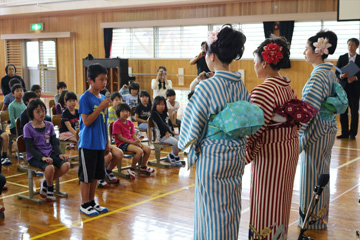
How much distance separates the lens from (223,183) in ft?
8.14

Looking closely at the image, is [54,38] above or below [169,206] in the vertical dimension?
above

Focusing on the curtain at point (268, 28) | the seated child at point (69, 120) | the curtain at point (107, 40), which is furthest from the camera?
the curtain at point (107, 40)

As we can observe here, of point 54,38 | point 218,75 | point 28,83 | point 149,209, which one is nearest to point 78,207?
point 149,209

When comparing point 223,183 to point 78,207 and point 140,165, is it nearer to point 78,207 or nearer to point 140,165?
point 78,207

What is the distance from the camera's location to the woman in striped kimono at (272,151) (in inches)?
111

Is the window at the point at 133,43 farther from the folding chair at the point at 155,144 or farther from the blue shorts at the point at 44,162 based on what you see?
the blue shorts at the point at 44,162

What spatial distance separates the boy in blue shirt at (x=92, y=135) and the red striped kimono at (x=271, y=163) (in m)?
1.47

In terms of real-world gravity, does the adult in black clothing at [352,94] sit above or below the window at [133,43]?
below

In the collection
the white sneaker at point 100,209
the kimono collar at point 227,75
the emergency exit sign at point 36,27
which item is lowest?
the white sneaker at point 100,209

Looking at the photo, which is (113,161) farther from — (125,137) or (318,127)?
(318,127)

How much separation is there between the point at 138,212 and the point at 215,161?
1846mm

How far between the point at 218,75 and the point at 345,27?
902 centimetres

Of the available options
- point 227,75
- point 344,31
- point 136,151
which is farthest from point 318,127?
point 344,31

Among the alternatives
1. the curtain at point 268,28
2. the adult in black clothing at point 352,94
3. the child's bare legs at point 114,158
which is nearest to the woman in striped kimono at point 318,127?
the child's bare legs at point 114,158
